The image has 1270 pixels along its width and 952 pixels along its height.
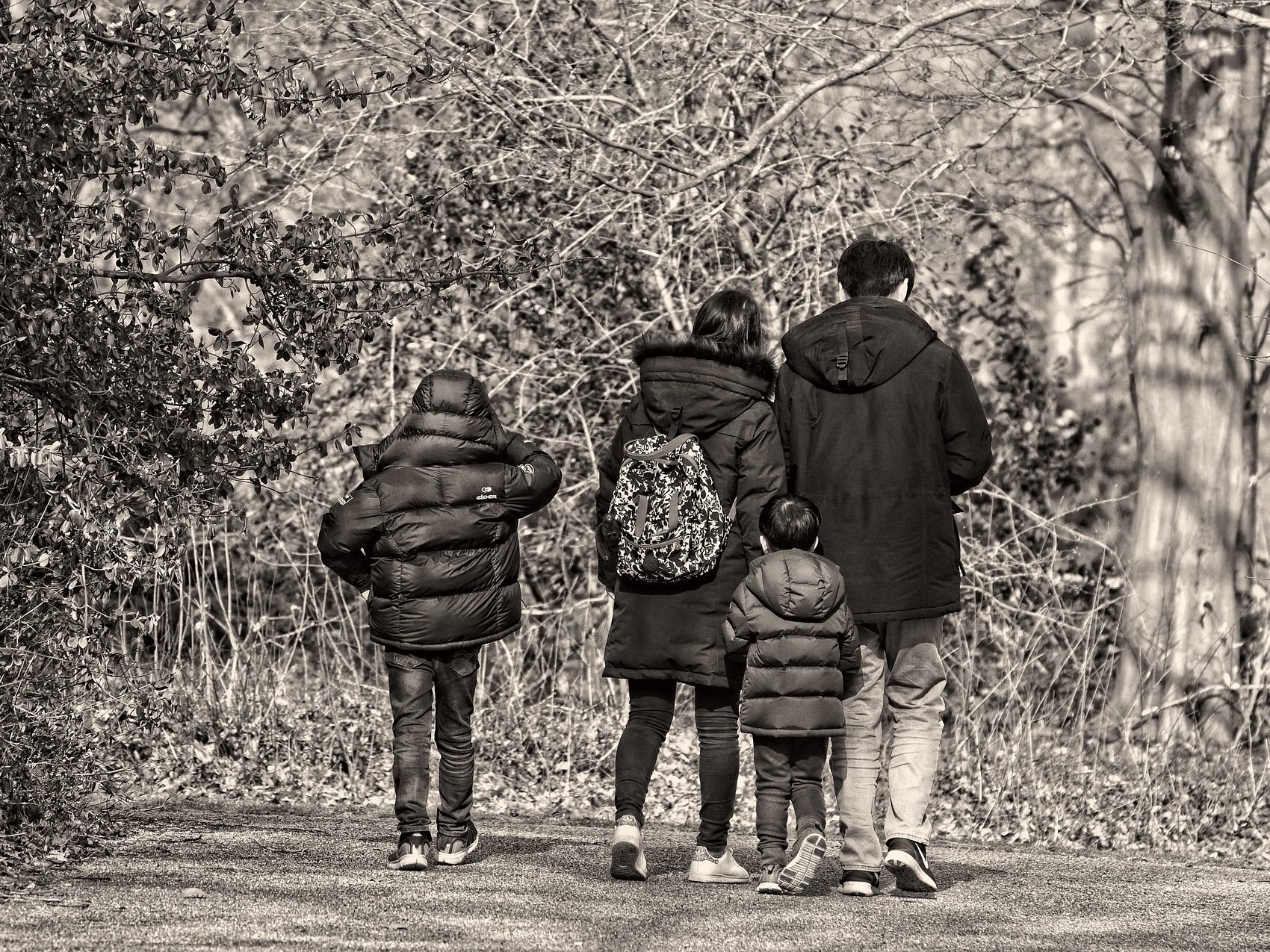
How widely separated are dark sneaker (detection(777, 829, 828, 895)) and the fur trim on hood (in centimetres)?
142

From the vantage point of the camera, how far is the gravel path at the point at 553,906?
4.87 m

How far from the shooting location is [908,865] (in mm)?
5645

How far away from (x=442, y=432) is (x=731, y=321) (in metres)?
1.00

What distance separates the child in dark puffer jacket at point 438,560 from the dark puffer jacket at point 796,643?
3.00 ft

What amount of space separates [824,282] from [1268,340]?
13.0 feet

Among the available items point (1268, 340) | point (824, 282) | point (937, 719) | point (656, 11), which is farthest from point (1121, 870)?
point (1268, 340)

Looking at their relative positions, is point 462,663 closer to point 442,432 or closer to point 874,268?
point 442,432

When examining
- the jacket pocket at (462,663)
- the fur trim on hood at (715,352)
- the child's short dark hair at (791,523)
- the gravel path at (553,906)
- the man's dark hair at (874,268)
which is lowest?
the gravel path at (553,906)

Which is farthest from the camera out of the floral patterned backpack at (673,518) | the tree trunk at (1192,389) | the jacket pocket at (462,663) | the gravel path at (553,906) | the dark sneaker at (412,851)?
the tree trunk at (1192,389)

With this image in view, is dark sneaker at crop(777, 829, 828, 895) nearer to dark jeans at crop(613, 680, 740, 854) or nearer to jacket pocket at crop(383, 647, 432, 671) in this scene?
dark jeans at crop(613, 680, 740, 854)

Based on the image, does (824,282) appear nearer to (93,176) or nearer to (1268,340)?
(1268,340)

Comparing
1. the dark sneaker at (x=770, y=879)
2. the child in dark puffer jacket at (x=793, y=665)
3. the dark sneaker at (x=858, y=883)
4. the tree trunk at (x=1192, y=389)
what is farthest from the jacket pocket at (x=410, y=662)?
the tree trunk at (x=1192, y=389)

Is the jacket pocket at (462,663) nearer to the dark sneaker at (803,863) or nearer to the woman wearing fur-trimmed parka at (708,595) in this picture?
the woman wearing fur-trimmed parka at (708,595)

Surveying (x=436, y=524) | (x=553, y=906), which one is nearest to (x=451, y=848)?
(x=553, y=906)
